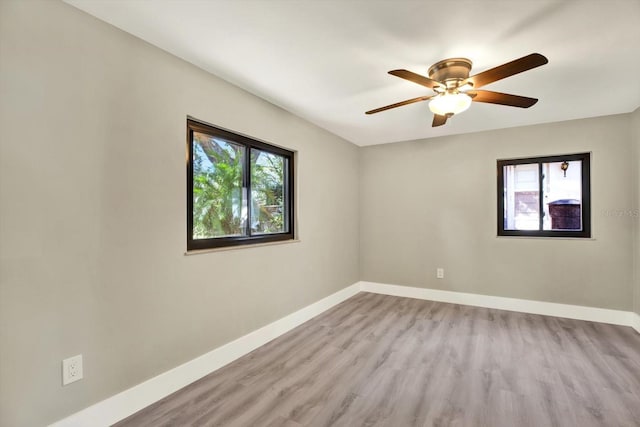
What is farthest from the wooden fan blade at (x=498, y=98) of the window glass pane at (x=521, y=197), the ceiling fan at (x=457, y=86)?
the window glass pane at (x=521, y=197)

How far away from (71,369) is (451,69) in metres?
2.99

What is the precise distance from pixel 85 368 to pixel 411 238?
12.9ft

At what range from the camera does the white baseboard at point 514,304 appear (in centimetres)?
342

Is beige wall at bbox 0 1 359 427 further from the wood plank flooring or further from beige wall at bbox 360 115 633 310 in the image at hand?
beige wall at bbox 360 115 633 310

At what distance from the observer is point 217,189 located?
2.59 metres

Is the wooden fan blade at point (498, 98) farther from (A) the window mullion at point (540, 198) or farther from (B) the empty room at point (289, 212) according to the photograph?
(A) the window mullion at point (540, 198)

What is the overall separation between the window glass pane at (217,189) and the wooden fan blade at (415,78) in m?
1.52

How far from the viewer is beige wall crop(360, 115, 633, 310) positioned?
345 centimetres

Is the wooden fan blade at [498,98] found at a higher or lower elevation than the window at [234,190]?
higher

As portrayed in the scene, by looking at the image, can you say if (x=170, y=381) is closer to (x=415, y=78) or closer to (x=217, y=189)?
(x=217, y=189)

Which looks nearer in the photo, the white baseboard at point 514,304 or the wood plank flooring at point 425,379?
the wood plank flooring at point 425,379

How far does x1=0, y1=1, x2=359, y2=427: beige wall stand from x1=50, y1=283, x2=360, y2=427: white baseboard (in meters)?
0.05

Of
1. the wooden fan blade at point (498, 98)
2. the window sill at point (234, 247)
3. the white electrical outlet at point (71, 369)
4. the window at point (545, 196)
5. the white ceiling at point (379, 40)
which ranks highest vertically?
the white ceiling at point (379, 40)

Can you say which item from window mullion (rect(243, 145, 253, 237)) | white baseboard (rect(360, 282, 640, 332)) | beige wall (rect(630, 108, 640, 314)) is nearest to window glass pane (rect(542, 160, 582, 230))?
beige wall (rect(630, 108, 640, 314))
